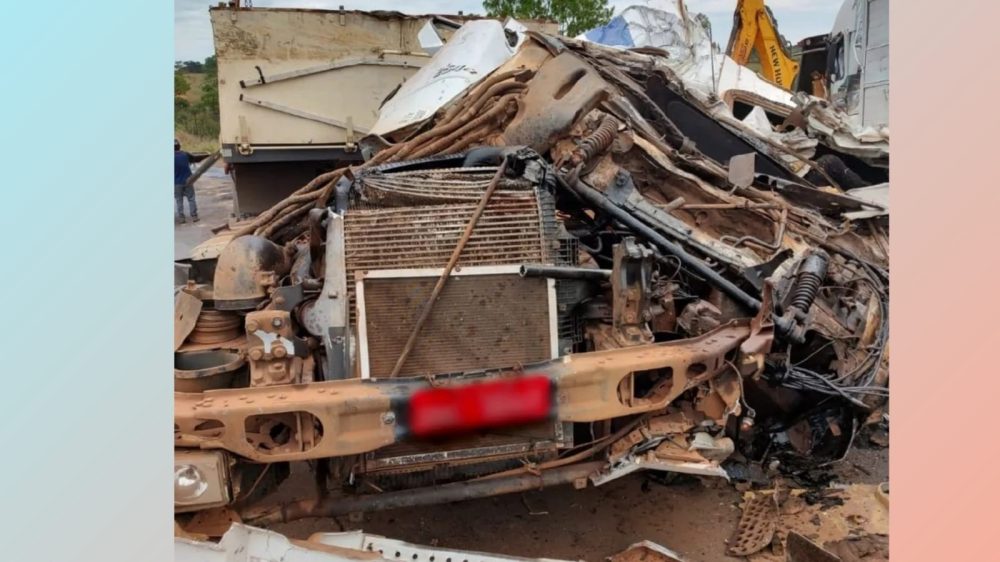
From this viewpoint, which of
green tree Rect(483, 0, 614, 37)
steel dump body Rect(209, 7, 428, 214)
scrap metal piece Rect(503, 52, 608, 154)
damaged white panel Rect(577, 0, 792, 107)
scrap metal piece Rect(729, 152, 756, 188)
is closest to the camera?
scrap metal piece Rect(503, 52, 608, 154)

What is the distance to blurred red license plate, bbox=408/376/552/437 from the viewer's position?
2.59 m

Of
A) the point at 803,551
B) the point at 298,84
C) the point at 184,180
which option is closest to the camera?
the point at 803,551

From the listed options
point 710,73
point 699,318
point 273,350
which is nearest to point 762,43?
point 710,73

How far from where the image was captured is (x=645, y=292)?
2998 mm

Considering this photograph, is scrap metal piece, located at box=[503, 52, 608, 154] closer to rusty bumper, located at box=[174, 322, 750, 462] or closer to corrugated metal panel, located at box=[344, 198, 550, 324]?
corrugated metal panel, located at box=[344, 198, 550, 324]

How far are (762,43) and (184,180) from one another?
883 centimetres

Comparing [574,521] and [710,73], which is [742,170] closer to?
[574,521]

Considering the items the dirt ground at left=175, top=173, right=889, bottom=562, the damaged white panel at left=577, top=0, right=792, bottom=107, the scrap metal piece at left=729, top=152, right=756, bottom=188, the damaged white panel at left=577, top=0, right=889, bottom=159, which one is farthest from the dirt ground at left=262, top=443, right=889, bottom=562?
the damaged white panel at left=577, top=0, right=792, bottom=107

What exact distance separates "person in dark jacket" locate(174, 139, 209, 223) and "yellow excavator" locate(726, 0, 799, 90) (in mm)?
8081

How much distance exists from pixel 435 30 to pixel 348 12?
34.4 inches

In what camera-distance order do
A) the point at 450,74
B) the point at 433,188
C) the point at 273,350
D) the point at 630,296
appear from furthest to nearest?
the point at 450,74 < the point at 433,188 < the point at 630,296 < the point at 273,350

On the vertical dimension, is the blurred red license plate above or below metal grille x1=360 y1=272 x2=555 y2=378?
below

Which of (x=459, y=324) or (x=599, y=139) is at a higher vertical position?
(x=599, y=139)

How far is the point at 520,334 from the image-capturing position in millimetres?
2865
